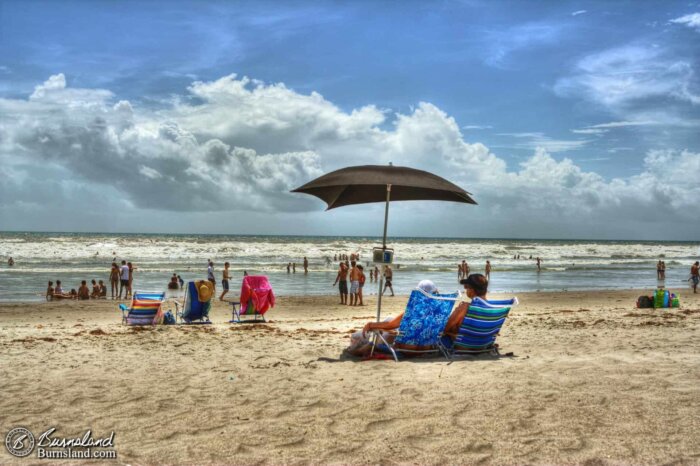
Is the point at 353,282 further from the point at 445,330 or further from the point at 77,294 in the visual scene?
the point at 445,330

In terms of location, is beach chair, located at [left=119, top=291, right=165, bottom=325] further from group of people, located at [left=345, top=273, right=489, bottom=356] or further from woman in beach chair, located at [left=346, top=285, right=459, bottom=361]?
woman in beach chair, located at [left=346, top=285, right=459, bottom=361]

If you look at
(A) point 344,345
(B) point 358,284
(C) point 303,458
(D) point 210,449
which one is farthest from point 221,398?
(B) point 358,284

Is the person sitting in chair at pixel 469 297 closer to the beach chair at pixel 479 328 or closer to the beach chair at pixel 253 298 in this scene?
the beach chair at pixel 479 328

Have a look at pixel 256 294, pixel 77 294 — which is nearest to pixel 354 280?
pixel 256 294

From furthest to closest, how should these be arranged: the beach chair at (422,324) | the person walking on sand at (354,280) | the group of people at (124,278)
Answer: the group of people at (124,278) < the person walking on sand at (354,280) < the beach chair at (422,324)

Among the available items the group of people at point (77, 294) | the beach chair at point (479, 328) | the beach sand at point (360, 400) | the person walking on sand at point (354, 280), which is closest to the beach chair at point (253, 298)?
the beach sand at point (360, 400)

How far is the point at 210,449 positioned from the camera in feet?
13.9

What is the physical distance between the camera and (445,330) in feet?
24.8

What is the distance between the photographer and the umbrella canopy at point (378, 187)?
24.4 feet

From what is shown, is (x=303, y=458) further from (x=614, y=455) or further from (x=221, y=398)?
(x=614, y=455)

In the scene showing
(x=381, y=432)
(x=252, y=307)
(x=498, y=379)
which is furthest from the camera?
(x=252, y=307)

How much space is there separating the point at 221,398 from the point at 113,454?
143 cm

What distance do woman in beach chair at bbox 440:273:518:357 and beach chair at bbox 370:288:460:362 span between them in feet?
0.59

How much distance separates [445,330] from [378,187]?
2.36 m
